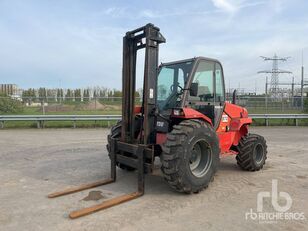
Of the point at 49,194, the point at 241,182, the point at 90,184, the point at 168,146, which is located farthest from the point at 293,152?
the point at 49,194

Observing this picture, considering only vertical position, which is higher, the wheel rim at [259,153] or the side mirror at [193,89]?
Result: the side mirror at [193,89]

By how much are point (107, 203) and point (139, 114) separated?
7.47 feet

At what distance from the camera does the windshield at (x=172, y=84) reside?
6.29 m

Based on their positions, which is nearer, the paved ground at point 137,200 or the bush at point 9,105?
the paved ground at point 137,200

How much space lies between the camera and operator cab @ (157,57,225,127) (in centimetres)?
617

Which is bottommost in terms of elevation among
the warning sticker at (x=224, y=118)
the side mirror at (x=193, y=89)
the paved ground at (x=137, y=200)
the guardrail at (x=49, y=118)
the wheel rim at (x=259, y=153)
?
the paved ground at (x=137, y=200)

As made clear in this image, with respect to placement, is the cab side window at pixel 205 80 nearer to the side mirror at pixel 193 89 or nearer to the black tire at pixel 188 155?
the side mirror at pixel 193 89

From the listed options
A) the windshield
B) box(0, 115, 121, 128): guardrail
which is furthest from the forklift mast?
box(0, 115, 121, 128): guardrail

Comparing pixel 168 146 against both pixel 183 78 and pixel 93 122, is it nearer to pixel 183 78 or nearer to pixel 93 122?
pixel 183 78

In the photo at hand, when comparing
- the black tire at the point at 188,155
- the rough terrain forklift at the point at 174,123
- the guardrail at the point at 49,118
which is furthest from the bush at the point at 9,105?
the black tire at the point at 188,155

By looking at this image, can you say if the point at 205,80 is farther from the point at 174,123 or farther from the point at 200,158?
the point at 200,158

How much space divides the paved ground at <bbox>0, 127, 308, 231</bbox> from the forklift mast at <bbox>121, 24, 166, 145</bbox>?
105 cm

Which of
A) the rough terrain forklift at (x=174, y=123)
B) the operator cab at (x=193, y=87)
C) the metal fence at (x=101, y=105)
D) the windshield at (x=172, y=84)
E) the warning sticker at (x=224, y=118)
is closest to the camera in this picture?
the rough terrain forklift at (x=174, y=123)

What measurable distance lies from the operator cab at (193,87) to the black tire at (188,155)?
0.63 meters
